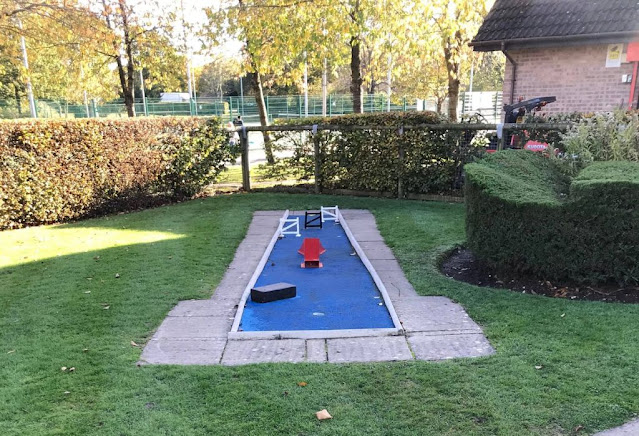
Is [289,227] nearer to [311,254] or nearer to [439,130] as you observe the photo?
[311,254]

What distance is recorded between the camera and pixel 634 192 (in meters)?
A: 4.93

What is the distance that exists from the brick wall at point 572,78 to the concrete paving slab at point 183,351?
11.1 m

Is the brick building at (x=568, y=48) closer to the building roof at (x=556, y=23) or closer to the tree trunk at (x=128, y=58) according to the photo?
the building roof at (x=556, y=23)

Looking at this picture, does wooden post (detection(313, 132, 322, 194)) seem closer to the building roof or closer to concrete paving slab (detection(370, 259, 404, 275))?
the building roof

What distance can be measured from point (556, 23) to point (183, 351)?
12.2 meters

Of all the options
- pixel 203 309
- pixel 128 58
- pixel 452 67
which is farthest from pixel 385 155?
pixel 128 58

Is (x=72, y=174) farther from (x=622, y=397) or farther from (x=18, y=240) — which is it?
(x=622, y=397)

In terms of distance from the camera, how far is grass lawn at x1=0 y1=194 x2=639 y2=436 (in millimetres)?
3057

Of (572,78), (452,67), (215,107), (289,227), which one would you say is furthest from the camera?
(215,107)

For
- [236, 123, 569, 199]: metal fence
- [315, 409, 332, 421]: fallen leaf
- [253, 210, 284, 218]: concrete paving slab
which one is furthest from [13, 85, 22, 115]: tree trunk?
[315, 409, 332, 421]: fallen leaf

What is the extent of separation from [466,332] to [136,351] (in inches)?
112

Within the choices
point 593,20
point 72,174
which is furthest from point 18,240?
point 593,20

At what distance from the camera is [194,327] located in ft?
Answer: 15.2

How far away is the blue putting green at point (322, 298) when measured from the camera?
187 inches
